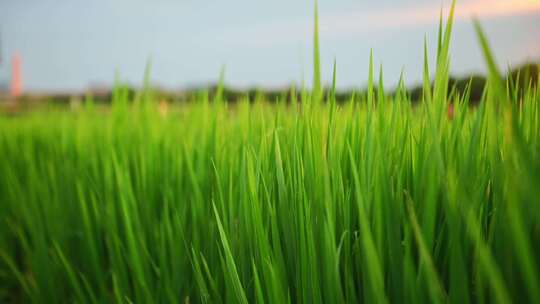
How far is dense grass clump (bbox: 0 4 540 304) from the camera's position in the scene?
434mm

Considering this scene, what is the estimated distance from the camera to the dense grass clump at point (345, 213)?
17.1 inches

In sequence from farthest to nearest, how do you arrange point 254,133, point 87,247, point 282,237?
point 87,247
point 254,133
point 282,237

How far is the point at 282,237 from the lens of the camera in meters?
0.69

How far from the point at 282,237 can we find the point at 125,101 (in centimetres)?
127

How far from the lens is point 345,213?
0.60 meters

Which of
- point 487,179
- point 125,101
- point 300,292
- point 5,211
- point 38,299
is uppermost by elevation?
point 125,101

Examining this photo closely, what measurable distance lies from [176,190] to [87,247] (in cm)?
32

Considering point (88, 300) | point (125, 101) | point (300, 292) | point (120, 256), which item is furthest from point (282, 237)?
point (125, 101)

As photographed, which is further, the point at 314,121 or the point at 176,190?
the point at 176,190

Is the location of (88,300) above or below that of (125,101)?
below

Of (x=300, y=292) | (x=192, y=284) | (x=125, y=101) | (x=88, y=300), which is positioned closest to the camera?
(x=300, y=292)

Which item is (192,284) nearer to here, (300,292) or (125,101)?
(300,292)

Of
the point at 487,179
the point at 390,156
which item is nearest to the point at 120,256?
the point at 390,156

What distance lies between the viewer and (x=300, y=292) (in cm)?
59
